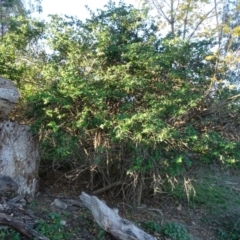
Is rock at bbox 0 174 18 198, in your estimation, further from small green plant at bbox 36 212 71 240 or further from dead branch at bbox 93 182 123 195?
dead branch at bbox 93 182 123 195

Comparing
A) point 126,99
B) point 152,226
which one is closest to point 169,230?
point 152,226

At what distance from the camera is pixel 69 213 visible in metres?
5.32

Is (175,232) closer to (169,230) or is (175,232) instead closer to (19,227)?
(169,230)

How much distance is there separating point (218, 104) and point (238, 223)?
2.27 m

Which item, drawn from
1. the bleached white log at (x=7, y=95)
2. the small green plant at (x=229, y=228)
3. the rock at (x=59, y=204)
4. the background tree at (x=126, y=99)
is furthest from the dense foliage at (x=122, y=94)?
the small green plant at (x=229, y=228)

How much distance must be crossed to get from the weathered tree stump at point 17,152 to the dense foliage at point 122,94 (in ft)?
0.81

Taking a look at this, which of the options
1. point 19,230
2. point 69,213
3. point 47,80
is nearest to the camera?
point 19,230

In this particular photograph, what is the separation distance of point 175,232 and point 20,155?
8.87 feet

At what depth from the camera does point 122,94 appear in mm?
5664

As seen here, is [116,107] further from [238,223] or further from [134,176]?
[238,223]

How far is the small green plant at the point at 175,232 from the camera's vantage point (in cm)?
546

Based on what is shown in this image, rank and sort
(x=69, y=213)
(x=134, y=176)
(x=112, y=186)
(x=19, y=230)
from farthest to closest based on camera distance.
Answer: (x=112, y=186), (x=134, y=176), (x=69, y=213), (x=19, y=230)

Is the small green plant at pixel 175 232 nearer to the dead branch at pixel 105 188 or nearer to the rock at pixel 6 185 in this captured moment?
the dead branch at pixel 105 188

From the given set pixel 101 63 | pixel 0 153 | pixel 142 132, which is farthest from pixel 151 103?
pixel 0 153
